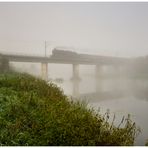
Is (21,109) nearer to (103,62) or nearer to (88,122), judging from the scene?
(88,122)

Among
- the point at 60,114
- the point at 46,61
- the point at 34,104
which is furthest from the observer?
the point at 46,61

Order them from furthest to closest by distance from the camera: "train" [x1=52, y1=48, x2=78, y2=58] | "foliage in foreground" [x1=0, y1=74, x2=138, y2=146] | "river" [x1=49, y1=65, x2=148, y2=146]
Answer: "train" [x1=52, y1=48, x2=78, y2=58]
"river" [x1=49, y1=65, x2=148, y2=146]
"foliage in foreground" [x1=0, y1=74, x2=138, y2=146]

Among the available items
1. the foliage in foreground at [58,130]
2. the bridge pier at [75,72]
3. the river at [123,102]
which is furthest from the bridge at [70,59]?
the foliage in foreground at [58,130]

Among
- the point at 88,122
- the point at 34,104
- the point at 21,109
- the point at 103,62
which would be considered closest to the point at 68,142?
the point at 88,122

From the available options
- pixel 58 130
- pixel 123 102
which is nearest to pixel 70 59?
pixel 123 102

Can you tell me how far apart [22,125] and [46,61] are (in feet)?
180

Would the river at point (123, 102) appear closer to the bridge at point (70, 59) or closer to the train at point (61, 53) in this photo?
the bridge at point (70, 59)

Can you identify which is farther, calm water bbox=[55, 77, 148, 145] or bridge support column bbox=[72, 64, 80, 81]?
bridge support column bbox=[72, 64, 80, 81]

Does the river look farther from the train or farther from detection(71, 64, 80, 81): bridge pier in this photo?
detection(71, 64, 80, 81): bridge pier

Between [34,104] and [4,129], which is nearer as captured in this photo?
[4,129]

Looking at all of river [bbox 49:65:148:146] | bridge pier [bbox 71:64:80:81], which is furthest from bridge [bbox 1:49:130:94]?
river [bbox 49:65:148:146]

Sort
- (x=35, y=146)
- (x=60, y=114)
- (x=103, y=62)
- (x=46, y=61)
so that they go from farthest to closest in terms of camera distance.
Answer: (x=103, y=62), (x=46, y=61), (x=60, y=114), (x=35, y=146)

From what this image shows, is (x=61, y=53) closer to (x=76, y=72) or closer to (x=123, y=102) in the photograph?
(x=76, y=72)

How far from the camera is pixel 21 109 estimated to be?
30.2ft
